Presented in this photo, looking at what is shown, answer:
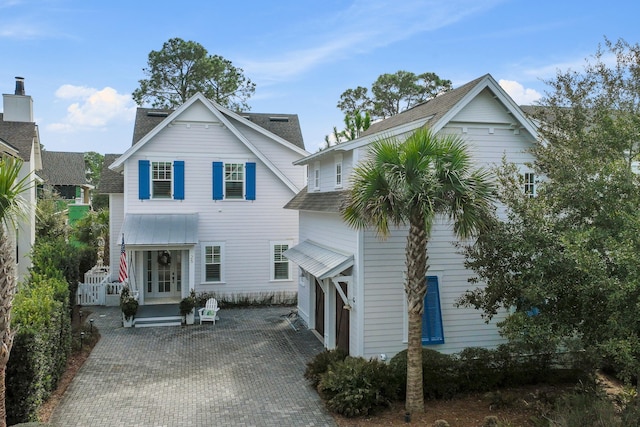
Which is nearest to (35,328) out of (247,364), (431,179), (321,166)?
(247,364)

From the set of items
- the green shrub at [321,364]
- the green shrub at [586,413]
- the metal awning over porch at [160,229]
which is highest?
the metal awning over porch at [160,229]

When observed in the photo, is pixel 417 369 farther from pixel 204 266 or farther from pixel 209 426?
pixel 204 266

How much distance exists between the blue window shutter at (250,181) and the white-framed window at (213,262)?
2.53 meters

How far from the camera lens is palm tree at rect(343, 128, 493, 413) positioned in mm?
9336

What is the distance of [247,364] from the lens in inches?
531

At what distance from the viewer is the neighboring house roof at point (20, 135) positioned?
19438 millimetres

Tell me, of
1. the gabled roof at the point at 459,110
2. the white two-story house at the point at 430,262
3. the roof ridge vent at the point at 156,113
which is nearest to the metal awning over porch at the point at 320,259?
the white two-story house at the point at 430,262

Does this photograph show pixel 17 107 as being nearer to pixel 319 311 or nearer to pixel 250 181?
pixel 250 181

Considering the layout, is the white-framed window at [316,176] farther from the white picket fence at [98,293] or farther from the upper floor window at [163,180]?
the white picket fence at [98,293]

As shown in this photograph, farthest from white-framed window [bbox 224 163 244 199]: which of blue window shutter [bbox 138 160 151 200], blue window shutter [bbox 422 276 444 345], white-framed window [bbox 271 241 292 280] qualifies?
blue window shutter [bbox 422 276 444 345]

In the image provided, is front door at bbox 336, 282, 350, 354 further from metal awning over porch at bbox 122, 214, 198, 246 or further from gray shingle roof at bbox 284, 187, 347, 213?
metal awning over porch at bbox 122, 214, 198, 246

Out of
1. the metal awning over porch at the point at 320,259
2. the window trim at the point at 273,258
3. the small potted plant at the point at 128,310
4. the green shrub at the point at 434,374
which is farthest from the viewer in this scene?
the window trim at the point at 273,258

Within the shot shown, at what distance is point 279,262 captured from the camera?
2180 centimetres

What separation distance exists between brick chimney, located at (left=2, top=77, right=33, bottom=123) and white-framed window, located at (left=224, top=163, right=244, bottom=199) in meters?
10.1
